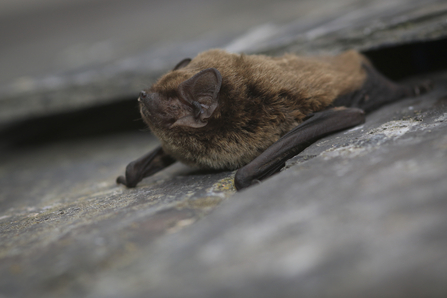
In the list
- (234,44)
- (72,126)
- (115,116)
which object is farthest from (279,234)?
(72,126)

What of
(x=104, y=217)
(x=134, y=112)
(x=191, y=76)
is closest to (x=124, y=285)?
(x=104, y=217)

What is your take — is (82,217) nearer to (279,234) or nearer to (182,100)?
(182,100)

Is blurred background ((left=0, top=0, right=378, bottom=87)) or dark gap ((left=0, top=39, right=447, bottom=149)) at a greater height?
blurred background ((left=0, top=0, right=378, bottom=87))

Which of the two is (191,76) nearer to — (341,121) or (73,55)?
(341,121)

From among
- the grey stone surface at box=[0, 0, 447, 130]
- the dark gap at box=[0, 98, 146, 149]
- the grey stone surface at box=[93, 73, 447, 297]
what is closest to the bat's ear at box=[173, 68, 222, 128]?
the grey stone surface at box=[93, 73, 447, 297]

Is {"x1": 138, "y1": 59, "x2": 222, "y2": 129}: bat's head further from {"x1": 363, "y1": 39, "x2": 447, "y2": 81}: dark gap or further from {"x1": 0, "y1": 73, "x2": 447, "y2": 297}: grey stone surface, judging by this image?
{"x1": 363, "y1": 39, "x2": 447, "y2": 81}: dark gap

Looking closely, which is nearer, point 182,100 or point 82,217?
point 82,217
